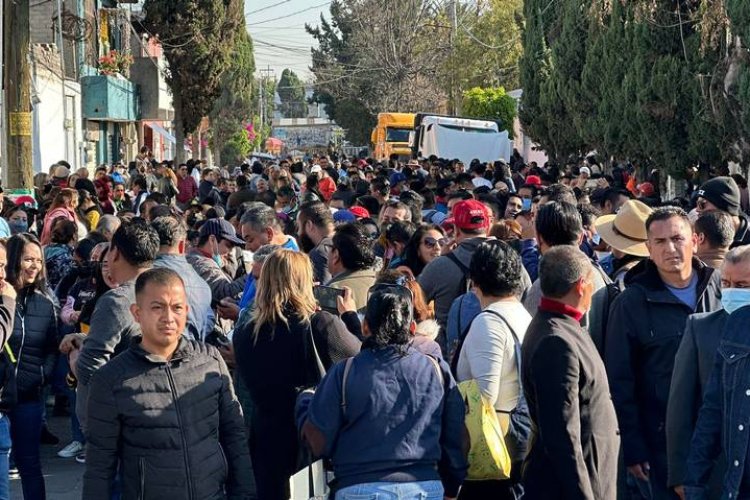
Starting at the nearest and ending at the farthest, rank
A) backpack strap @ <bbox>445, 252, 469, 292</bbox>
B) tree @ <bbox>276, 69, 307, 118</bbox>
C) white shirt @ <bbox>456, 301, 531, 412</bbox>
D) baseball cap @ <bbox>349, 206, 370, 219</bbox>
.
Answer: white shirt @ <bbox>456, 301, 531, 412</bbox>
backpack strap @ <bbox>445, 252, 469, 292</bbox>
baseball cap @ <bbox>349, 206, 370, 219</bbox>
tree @ <bbox>276, 69, 307, 118</bbox>

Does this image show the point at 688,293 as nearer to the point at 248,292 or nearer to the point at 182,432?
the point at 182,432

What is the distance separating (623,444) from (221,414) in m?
1.76

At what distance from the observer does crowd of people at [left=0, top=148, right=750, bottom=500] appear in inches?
184

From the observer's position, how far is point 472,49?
5188 cm

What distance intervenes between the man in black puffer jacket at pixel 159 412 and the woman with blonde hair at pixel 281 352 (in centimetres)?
79

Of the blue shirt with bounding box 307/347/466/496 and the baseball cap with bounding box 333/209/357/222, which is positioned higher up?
the baseball cap with bounding box 333/209/357/222

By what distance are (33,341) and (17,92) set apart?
996 cm

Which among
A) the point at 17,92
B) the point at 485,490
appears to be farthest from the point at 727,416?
the point at 17,92

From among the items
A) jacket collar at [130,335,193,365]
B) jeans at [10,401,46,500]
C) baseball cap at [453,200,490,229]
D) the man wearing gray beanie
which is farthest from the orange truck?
jacket collar at [130,335,193,365]

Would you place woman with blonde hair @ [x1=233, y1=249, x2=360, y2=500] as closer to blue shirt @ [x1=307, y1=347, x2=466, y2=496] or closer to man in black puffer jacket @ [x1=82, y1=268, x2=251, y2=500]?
man in black puffer jacket @ [x1=82, y1=268, x2=251, y2=500]

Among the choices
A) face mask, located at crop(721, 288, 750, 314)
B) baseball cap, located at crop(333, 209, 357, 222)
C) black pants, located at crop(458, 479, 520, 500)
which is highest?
face mask, located at crop(721, 288, 750, 314)

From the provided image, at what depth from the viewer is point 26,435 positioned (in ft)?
21.9

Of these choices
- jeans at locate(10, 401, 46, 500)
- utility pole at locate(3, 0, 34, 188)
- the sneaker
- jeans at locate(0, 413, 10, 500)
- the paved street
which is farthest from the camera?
utility pole at locate(3, 0, 34, 188)

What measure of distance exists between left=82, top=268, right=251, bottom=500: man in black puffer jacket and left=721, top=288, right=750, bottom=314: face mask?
1.96 metres
